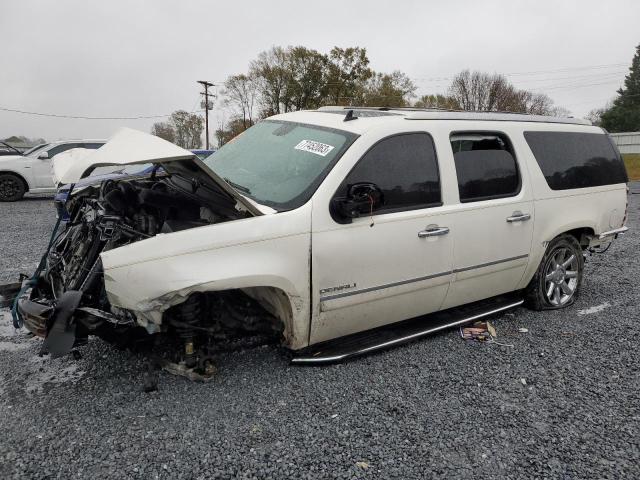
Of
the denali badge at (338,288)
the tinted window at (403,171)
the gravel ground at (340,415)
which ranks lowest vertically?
the gravel ground at (340,415)

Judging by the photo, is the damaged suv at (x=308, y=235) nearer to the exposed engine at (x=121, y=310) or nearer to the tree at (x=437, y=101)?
the exposed engine at (x=121, y=310)

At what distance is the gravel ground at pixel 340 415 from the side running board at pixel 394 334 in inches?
4.8

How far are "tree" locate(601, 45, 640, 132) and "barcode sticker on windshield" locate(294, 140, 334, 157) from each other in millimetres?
59202

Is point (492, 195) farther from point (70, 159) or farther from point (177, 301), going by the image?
point (70, 159)

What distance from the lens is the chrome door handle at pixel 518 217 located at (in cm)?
402

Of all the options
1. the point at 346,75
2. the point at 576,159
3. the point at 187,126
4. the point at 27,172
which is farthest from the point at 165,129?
the point at 576,159

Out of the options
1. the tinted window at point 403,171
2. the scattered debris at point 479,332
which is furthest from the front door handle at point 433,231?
the scattered debris at point 479,332

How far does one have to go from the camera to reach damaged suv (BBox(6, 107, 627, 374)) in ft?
9.04

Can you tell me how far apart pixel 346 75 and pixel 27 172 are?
119 ft

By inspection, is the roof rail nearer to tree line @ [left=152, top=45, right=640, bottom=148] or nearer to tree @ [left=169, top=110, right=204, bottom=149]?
tree line @ [left=152, top=45, right=640, bottom=148]

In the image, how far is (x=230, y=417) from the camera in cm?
285

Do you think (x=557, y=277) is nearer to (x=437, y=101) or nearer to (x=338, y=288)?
(x=338, y=288)

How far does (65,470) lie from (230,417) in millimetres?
884

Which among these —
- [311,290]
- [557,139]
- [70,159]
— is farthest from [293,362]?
[557,139]
